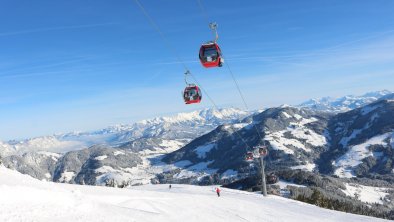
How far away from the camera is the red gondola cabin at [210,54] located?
Answer: 112 feet

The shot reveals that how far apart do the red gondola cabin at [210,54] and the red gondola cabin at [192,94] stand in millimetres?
9087

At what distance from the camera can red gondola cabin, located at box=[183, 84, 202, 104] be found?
4334 centimetres

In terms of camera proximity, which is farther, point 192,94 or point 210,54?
point 192,94

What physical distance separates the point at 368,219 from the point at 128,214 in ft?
117

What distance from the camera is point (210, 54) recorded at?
34.2 m

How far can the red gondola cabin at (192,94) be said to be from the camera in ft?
142

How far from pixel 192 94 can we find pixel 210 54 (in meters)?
10.5

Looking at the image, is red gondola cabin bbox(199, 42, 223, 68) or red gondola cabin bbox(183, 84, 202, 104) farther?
red gondola cabin bbox(183, 84, 202, 104)

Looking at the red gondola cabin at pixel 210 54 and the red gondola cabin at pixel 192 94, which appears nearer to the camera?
the red gondola cabin at pixel 210 54

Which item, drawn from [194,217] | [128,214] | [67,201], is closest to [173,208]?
[194,217]

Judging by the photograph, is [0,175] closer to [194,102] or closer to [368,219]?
[194,102]

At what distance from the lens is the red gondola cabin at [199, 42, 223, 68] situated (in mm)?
34062

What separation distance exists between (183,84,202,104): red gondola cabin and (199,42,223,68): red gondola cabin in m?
9.09

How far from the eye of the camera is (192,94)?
145 ft
